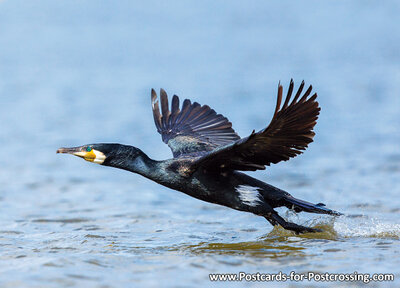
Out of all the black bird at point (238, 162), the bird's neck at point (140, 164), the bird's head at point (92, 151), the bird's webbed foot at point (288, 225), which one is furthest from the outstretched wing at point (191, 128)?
the bird's webbed foot at point (288, 225)

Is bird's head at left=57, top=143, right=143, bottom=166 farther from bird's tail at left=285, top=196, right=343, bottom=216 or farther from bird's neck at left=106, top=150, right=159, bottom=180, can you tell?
bird's tail at left=285, top=196, right=343, bottom=216

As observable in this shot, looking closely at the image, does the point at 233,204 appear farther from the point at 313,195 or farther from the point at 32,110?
the point at 32,110

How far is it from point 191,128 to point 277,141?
2846 millimetres

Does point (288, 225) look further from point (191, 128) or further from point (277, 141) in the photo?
point (191, 128)

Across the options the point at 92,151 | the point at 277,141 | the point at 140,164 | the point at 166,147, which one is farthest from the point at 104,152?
the point at 166,147

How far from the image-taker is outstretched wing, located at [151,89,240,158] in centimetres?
977

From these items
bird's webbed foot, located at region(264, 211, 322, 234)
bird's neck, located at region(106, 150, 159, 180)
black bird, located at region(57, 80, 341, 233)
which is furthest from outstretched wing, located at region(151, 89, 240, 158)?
bird's webbed foot, located at region(264, 211, 322, 234)

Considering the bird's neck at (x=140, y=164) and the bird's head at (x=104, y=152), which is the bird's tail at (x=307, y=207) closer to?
the bird's neck at (x=140, y=164)

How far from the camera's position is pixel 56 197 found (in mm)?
12281

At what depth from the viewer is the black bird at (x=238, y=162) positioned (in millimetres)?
7395

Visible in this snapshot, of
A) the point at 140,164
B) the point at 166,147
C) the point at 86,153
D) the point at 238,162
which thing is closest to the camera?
the point at 238,162

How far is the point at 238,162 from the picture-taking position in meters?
8.08

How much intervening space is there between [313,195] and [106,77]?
10.4 m

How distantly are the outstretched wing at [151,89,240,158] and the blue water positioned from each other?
109cm
